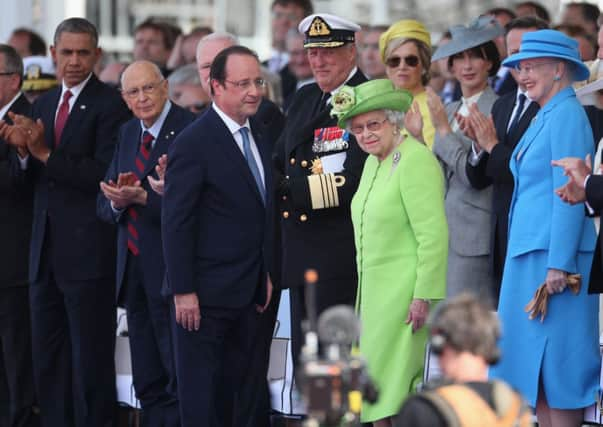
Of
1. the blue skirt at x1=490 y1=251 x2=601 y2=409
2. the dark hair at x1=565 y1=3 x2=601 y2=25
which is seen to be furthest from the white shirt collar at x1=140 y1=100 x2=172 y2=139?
the dark hair at x1=565 y1=3 x2=601 y2=25

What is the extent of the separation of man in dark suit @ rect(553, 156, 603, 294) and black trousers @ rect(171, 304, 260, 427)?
1684 millimetres

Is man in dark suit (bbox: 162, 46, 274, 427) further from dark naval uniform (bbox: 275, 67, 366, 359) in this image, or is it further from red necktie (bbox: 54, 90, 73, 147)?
red necktie (bbox: 54, 90, 73, 147)

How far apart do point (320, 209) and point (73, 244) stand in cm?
187

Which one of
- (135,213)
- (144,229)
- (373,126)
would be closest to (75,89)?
(135,213)

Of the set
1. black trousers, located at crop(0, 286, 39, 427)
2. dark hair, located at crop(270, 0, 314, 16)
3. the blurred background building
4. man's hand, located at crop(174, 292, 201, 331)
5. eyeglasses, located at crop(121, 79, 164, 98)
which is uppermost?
the blurred background building

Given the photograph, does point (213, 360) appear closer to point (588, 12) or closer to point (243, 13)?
point (588, 12)

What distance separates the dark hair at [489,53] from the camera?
26.8ft

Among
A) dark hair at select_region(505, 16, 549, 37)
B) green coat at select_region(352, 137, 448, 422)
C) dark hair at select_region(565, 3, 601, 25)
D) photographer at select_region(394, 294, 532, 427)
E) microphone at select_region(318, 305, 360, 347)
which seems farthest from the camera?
dark hair at select_region(565, 3, 601, 25)

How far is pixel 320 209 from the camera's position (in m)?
7.29

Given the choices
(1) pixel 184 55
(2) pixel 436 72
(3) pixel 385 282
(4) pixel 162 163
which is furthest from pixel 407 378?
(1) pixel 184 55

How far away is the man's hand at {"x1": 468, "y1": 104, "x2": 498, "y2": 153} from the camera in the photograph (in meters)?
7.49

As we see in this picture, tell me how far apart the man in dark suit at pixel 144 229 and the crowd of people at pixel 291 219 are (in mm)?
12

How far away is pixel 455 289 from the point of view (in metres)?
7.78

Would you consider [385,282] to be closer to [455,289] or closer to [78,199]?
[455,289]
